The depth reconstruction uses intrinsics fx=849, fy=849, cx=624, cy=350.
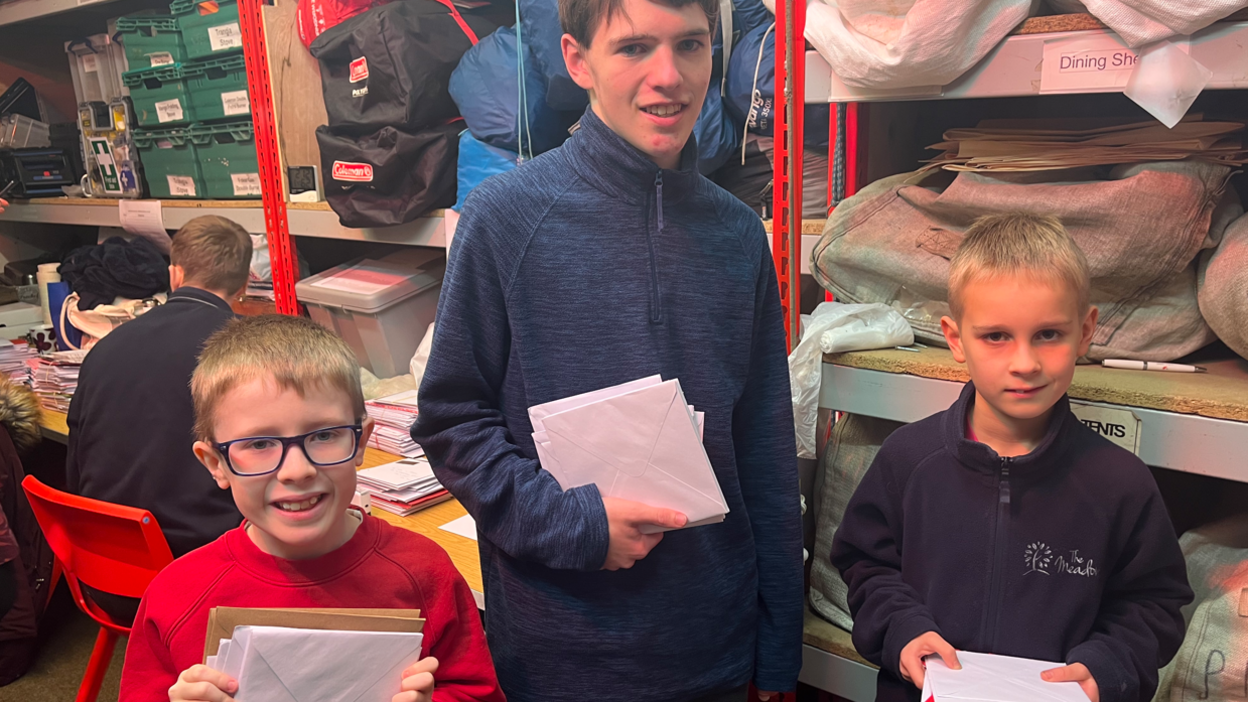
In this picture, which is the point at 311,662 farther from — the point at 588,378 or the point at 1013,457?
the point at 1013,457

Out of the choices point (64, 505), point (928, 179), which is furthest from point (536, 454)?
point (64, 505)

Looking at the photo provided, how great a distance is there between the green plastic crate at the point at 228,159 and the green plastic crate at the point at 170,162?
3 centimetres

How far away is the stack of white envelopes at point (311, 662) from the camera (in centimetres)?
76

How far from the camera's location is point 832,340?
127cm

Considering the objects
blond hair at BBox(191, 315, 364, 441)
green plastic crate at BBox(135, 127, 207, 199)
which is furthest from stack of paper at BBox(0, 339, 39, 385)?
blond hair at BBox(191, 315, 364, 441)

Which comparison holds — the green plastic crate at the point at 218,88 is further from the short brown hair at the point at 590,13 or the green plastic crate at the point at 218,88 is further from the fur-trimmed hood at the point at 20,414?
the short brown hair at the point at 590,13

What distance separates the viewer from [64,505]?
161 cm

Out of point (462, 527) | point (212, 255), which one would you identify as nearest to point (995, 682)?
point (462, 527)

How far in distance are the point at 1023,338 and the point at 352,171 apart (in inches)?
64.8

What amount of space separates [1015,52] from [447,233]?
1332mm

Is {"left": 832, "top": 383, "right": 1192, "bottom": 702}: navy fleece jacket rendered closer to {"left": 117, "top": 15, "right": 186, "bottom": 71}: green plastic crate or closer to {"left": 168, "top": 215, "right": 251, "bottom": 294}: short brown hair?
{"left": 168, "top": 215, "right": 251, "bottom": 294}: short brown hair

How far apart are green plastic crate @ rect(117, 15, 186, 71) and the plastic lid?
0.89 meters

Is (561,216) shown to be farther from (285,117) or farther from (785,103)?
(285,117)

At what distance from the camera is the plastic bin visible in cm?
232
